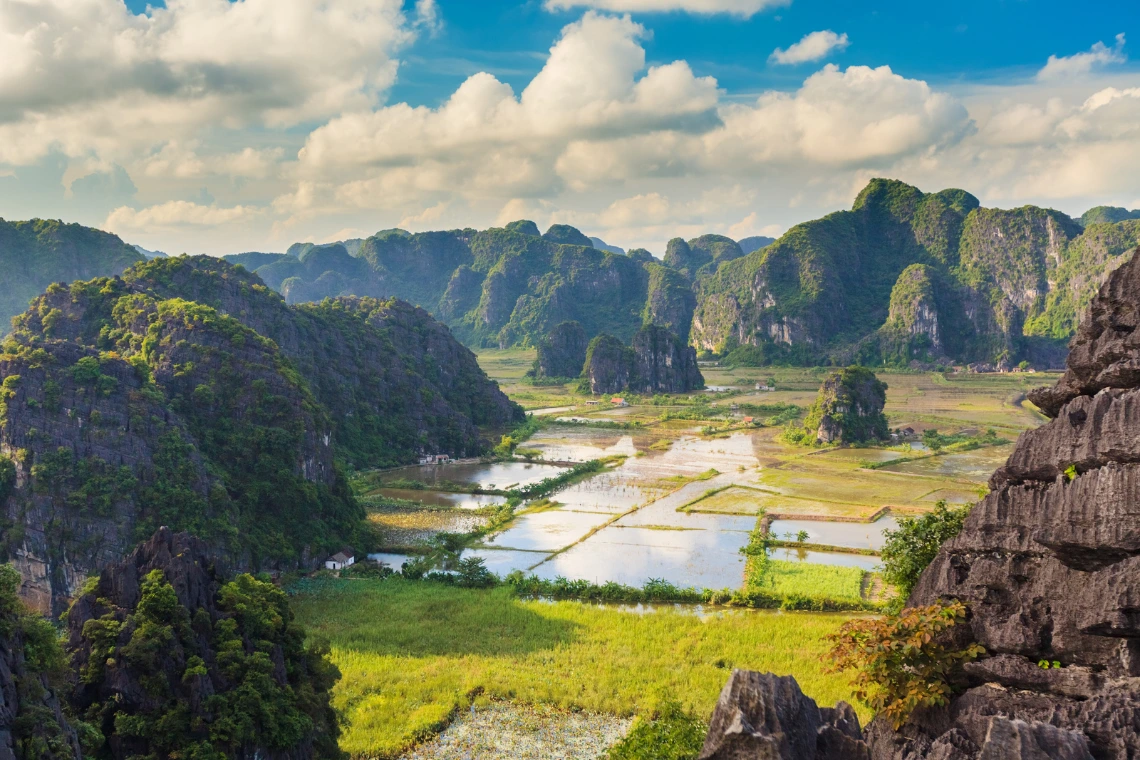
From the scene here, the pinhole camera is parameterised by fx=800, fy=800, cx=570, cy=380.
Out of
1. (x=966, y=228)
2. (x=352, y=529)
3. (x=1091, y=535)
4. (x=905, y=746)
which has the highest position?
(x=966, y=228)

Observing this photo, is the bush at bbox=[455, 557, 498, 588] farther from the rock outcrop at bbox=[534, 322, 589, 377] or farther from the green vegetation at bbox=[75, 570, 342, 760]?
the rock outcrop at bbox=[534, 322, 589, 377]

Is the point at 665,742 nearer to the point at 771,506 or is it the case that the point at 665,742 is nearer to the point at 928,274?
the point at 771,506

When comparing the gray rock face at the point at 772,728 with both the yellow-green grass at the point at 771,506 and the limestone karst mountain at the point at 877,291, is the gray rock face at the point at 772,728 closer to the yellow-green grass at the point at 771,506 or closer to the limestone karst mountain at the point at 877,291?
the yellow-green grass at the point at 771,506

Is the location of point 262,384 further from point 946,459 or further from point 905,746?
point 946,459

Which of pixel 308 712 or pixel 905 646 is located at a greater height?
pixel 905 646

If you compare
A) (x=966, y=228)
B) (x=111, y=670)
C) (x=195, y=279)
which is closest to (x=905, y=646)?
(x=111, y=670)

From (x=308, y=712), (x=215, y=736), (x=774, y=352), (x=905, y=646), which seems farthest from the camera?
(x=774, y=352)

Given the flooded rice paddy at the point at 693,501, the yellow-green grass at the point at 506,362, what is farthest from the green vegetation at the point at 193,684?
the yellow-green grass at the point at 506,362
